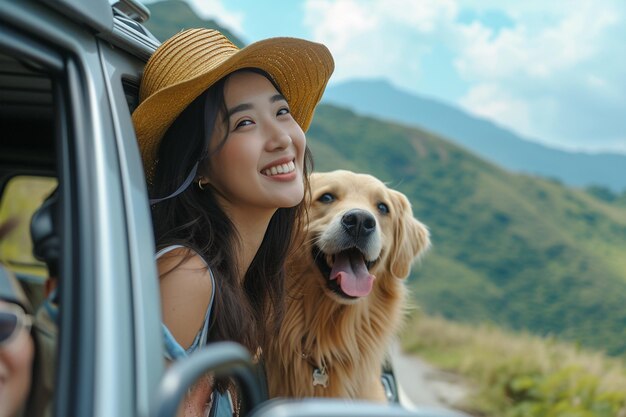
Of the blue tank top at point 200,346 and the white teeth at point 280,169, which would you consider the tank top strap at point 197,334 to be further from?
the white teeth at point 280,169

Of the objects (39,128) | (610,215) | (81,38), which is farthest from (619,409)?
(610,215)

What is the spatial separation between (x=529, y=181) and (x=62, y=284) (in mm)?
75156

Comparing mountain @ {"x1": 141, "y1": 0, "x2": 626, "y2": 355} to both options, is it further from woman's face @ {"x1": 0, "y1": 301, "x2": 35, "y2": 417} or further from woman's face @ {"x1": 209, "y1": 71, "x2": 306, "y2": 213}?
woman's face @ {"x1": 0, "y1": 301, "x2": 35, "y2": 417}

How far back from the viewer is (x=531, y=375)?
28.5 feet

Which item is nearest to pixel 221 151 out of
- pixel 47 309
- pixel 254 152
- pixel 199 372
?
pixel 254 152

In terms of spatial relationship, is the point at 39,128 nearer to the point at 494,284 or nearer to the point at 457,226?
the point at 494,284

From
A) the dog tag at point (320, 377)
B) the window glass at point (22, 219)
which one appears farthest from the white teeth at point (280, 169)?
the dog tag at point (320, 377)

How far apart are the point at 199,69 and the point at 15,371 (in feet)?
3.57

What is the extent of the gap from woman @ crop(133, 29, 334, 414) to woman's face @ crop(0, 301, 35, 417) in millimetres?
571

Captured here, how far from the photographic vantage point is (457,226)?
71.1 m

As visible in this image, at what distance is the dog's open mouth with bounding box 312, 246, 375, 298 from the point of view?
10.0 ft

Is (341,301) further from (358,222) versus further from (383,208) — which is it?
(383,208)

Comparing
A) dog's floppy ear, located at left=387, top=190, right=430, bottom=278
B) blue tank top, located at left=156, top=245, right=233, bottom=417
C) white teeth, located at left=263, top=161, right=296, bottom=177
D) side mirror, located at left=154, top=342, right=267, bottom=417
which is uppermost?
dog's floppy ear, located at left=387, top=190, right=430, bottom=278

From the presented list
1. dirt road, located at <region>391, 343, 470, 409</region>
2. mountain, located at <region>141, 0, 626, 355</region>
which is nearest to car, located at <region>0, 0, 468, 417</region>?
dirt road, located at <region>391, 343, 470, 409</region>
